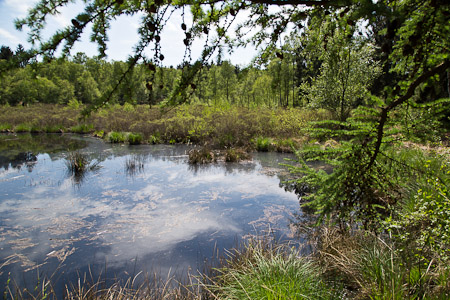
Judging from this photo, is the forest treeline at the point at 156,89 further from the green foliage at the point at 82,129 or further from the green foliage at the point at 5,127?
the green foliage at the point at 5,127

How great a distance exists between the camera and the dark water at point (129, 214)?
14.6 ft

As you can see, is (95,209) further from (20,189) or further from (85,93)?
(85,93)

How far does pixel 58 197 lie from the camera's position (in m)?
7.08

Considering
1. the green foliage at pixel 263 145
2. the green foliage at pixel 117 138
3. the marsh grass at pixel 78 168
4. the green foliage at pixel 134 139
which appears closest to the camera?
the marsh grass at pixel 78 168

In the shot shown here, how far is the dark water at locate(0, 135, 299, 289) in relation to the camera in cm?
446

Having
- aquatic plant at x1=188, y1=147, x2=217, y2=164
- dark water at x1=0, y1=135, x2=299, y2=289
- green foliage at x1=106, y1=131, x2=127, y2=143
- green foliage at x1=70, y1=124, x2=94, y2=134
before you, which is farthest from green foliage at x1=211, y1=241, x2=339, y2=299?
green foliage at x1=70, y1=124, x2=94, y2=134

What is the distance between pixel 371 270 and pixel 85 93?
45985 mm

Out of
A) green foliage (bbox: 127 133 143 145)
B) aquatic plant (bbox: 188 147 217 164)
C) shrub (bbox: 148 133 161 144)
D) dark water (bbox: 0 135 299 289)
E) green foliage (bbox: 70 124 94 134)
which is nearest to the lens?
dark water (bbox: 0 135 299 289)

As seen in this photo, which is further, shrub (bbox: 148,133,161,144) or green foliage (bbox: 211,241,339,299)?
shrub (bbox: 148,133,161,144)

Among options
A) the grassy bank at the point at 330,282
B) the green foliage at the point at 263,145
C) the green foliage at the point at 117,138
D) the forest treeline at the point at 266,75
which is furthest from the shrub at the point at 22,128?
the grassy bank at the point at 330,282

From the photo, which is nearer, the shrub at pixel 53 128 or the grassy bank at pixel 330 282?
the grassy bank at pixel 330 282

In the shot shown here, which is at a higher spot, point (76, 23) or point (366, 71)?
point (366, 71)

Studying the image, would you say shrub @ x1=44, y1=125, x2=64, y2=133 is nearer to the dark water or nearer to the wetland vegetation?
the wetland vegetation

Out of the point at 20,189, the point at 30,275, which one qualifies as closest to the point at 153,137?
the point at 20,189
